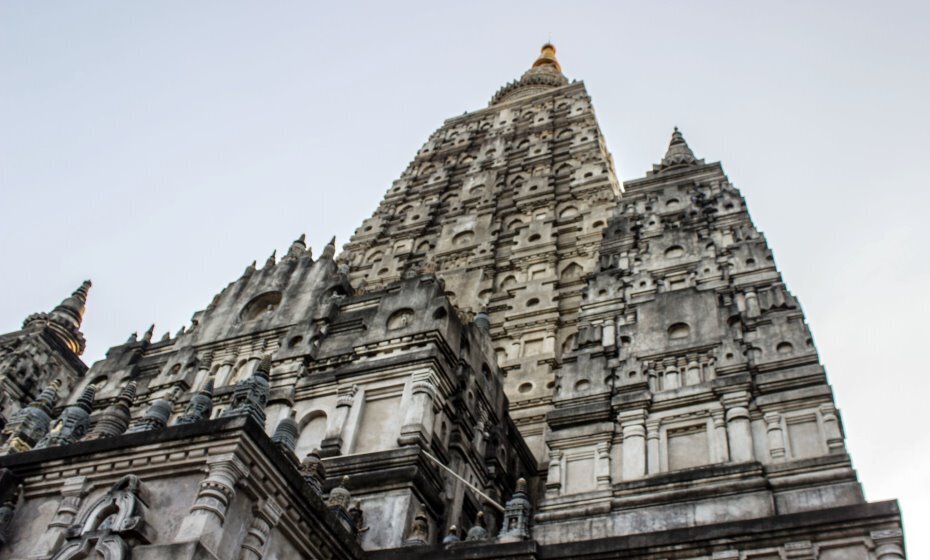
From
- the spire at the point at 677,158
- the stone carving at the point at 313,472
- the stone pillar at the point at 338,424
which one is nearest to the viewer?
the stone carving at the point at 313,472

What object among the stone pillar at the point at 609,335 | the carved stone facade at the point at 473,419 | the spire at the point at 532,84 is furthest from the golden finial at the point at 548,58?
the stone pillar at the point at 609,335

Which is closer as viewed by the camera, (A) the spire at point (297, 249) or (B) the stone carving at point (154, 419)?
(B) the stone carving at point (154, 419)

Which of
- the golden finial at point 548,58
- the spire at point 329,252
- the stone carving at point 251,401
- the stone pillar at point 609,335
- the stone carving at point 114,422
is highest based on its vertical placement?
the golden finial at point 548,58

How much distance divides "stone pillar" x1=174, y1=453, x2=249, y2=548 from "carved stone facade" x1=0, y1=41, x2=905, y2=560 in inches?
1.3

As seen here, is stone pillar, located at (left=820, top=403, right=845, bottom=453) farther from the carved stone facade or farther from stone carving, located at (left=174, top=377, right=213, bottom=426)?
stone carving, located at (left=174, top=377, right=213, bottom=426)

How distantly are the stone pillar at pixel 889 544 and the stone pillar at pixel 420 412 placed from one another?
8.23 metres

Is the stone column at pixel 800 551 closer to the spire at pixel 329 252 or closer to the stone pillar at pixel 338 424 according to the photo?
the stone pillar at pixel 338 424

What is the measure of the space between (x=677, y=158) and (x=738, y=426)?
1388 centimetres

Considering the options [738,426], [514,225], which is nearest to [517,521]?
[738,426]

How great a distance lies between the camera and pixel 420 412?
19.2 meters

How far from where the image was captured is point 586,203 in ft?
118

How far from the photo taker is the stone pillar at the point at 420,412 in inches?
734

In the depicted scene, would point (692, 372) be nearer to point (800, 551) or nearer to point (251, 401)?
point (800, 551)

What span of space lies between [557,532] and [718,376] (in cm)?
434
